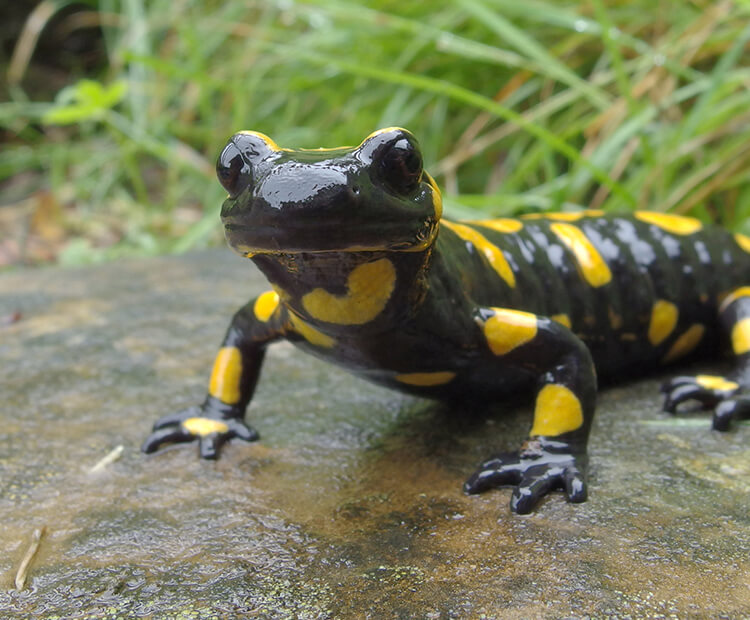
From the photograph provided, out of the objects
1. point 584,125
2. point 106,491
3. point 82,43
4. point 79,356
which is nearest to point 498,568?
point 106,491

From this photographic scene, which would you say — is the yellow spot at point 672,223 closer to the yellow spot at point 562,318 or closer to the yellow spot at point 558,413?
the yellow spot at point 562,318

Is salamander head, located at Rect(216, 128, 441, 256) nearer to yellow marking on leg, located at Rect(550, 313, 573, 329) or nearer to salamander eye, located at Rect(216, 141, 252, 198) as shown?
salamander eye, located at Rect(216, 141, 252, 198)

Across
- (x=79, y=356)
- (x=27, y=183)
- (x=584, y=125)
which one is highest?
(x=584, y=125)

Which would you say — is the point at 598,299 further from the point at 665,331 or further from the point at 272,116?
the point at 272,116

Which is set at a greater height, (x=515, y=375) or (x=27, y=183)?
(x=515, y=375)

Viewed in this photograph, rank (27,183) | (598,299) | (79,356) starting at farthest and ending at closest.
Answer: (27,183) < (79,356) < (598,299)

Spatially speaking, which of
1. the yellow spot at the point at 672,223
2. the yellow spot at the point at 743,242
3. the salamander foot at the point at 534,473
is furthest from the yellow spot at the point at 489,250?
the yellow spot at the point at 743,242

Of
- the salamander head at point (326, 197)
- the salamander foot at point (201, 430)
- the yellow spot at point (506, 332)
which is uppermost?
the salamander head at point (326, 197)
